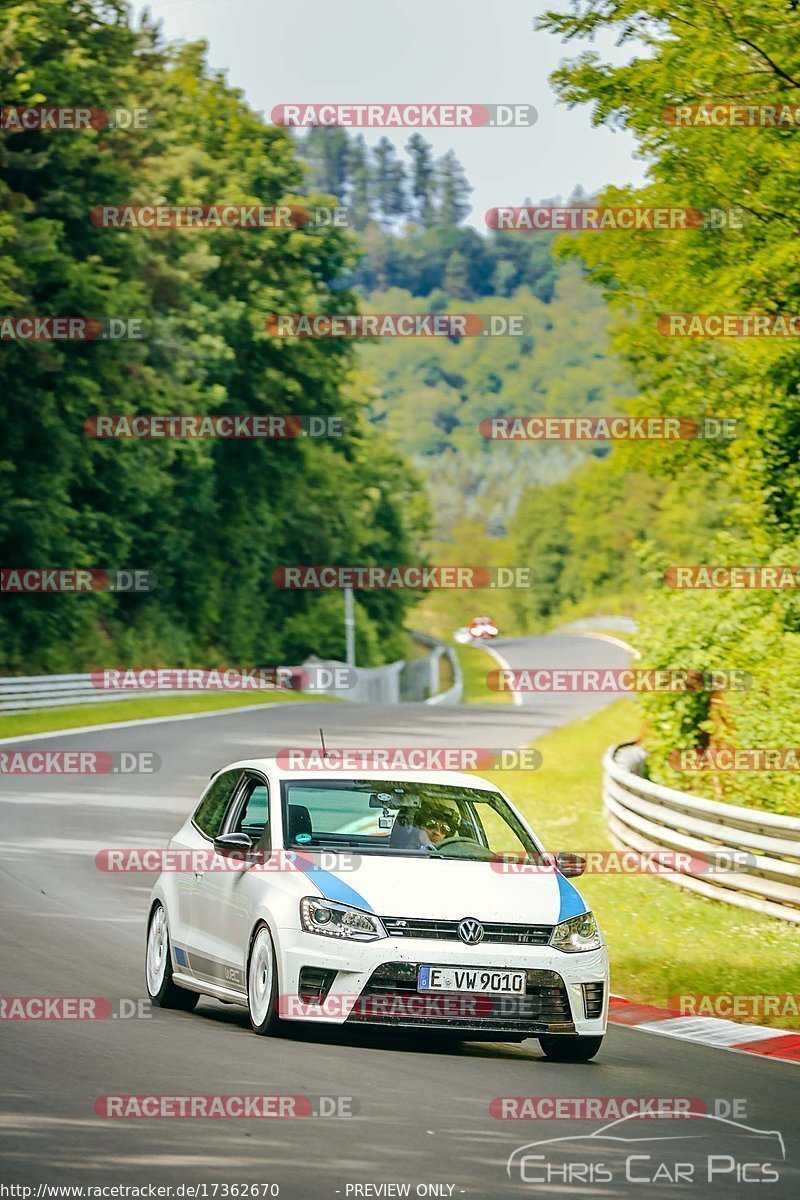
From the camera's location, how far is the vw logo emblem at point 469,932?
973 cm

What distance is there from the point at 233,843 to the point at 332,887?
752 mm

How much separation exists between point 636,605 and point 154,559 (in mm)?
90747

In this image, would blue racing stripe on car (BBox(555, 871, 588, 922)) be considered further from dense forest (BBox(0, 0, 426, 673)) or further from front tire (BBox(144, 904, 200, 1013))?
dense forest (BBox(0, 0, 426, 673))

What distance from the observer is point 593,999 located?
1004 centimetres

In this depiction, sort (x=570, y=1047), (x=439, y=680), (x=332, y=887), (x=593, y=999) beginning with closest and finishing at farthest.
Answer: (x=332, y=887) < (x=593, y=999) < (x=570, y=1047) < (x=439, y=680)

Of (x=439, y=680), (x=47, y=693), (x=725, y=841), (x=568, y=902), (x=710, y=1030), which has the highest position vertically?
(x=568, y=902)

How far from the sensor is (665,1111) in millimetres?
8570

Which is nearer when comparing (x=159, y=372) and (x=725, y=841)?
(x=725, y=841)

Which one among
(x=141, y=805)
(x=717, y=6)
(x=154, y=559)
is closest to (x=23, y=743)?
(x=141, y=805)

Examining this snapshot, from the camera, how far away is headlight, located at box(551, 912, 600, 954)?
9969mm

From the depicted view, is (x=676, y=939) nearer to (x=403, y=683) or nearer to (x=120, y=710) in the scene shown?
(x=120, y=710)

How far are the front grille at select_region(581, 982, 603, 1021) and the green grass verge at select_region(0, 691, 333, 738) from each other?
26.9m

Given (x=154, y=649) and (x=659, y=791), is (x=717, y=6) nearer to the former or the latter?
(x=659, y=791)

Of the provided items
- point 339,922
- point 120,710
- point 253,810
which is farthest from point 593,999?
point 120,710
